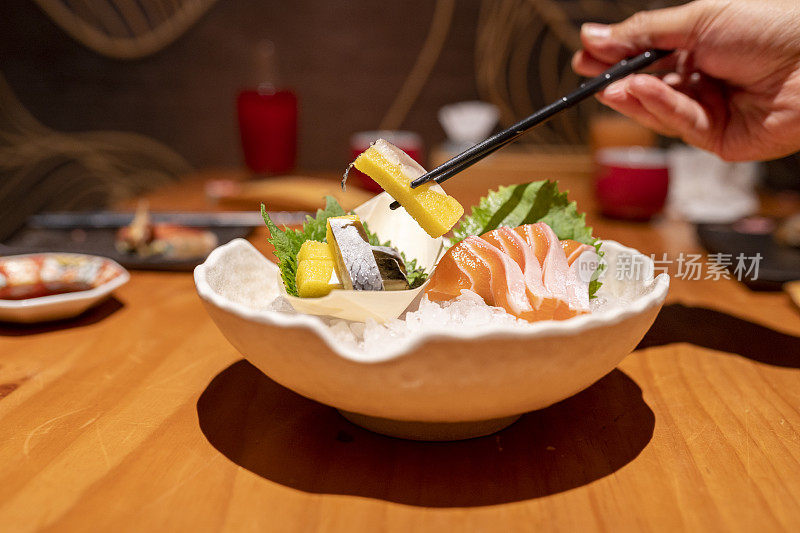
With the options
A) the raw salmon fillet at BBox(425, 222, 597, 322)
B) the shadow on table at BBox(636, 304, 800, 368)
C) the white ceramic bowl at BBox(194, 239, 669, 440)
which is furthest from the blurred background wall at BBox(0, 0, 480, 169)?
the white ceramic bowl at BBox(194, 239, 669, 440)

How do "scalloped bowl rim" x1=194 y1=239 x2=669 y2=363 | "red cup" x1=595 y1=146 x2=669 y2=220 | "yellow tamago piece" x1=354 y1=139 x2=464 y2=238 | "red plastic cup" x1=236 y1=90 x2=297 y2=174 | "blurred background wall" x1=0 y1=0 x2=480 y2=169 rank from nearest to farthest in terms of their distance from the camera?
"scalloped bowl rim" x1=194 y1=239 x2=669 y2=363
"yellow tamago piece" x1=354 y1=139 x2=464 y2=238
"red cup" x1=595 y1=146 x2=669 y2=220
"red plastic cup" x1=236 y1=90 x2=297 y2=174
"blurred background wall" x1=0 y1=0 x2=480 y2=169

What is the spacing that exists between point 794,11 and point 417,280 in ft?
2.66

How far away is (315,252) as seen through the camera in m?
0.76

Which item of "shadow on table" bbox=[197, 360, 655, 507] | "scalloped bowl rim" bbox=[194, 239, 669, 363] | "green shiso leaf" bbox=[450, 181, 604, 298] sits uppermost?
"scalloped bowl rim" bbox=[194, 239, 669, 363]

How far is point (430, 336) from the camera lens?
533 millimetres

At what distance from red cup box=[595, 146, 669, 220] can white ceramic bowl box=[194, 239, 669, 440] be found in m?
1.37

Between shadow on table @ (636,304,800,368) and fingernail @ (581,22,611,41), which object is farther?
fingernail @ (581,22,611,41)

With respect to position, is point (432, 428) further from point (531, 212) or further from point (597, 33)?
point (597, 33)

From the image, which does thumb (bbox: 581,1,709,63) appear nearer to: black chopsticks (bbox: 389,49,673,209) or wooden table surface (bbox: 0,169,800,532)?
black chopsticks (bbox: 389,49,673,209)

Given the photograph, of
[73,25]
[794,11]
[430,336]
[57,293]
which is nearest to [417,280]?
[430,336]

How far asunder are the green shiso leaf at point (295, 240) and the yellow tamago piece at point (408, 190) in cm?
9

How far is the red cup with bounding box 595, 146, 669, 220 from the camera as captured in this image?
1935mm

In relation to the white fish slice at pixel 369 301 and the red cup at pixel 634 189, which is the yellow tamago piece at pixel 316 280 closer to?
the white fish slice at pixel 369 301

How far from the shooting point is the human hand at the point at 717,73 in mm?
1081
